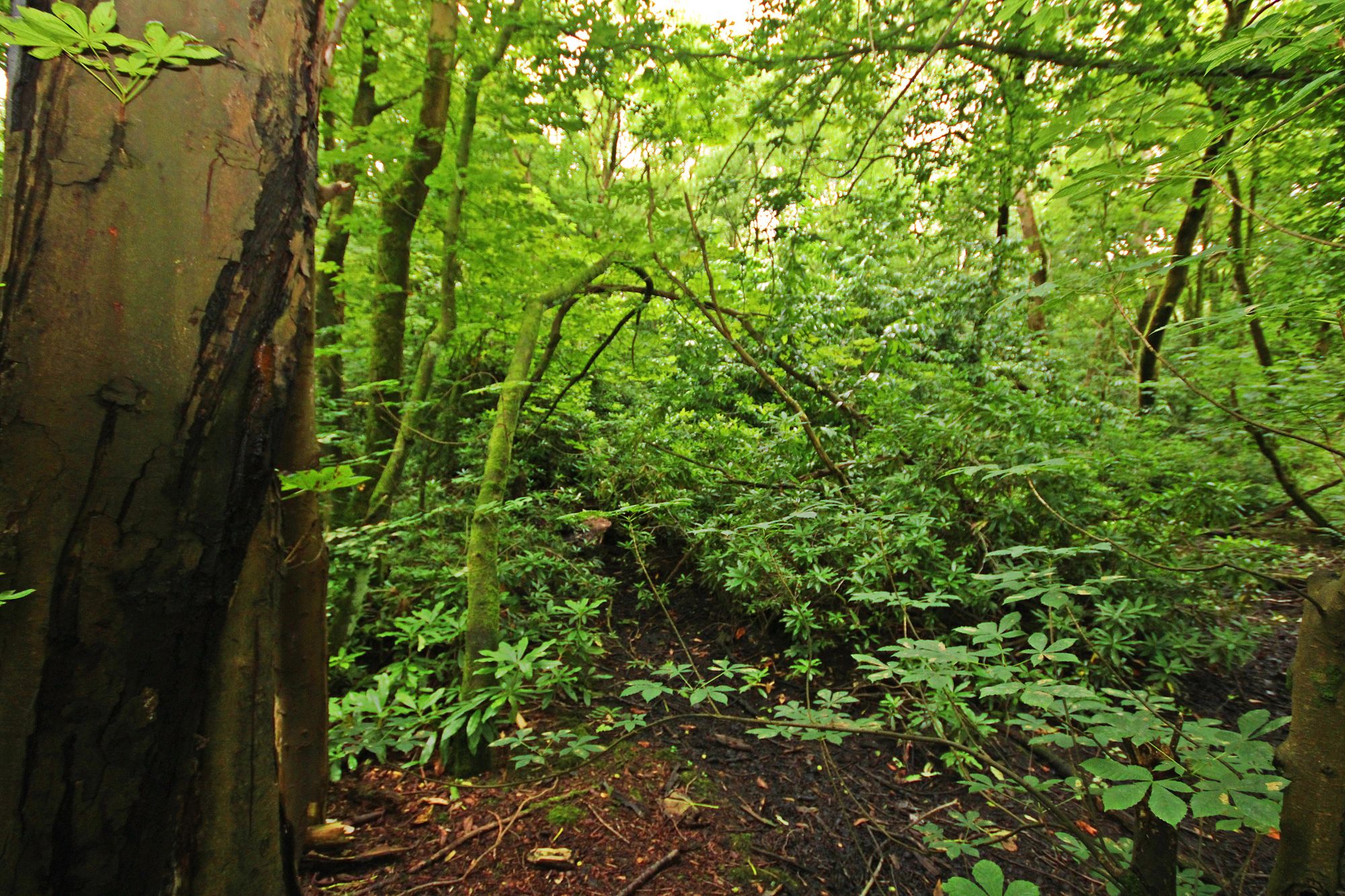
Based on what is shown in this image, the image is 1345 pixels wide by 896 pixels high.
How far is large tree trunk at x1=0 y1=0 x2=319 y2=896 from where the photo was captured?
2.93 feet

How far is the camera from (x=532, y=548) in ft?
12.8

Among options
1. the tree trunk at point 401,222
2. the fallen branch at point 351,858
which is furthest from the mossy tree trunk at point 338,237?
the fallen branch at point 351,858

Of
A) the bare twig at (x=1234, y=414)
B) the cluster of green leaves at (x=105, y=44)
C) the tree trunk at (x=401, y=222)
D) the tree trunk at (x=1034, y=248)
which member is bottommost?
the bare twig at (x=1234, y=414)

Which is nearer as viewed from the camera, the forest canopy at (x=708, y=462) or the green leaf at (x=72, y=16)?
the green leaf at (x=72, y=16)

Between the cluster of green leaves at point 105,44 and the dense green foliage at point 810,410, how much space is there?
0.90m

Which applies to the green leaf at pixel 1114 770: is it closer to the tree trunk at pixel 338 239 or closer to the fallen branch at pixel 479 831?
the fallen branch at pixel 479 831

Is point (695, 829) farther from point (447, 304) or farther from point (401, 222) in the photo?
point (401, 222)

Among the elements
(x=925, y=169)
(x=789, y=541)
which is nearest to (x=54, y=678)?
(x=789, y=541)

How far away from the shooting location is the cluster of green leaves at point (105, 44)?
806mm

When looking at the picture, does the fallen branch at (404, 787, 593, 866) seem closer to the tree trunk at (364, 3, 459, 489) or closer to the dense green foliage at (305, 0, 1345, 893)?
the dense green foliage at (305, 0, 1345, 893)

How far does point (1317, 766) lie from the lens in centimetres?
93

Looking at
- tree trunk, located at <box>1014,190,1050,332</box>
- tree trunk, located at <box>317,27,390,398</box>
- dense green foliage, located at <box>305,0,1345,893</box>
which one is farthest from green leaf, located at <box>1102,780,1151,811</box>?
tree trunk, located at <box>1014,190,1050,332</box>

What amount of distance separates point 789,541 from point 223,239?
298 centimetres

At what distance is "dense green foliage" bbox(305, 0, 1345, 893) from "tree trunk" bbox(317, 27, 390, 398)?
0.10 metres
